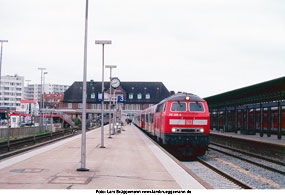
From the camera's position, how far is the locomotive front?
17.3 meters

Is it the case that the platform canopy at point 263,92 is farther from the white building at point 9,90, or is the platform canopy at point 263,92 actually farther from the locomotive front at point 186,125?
the white building at point 9,90

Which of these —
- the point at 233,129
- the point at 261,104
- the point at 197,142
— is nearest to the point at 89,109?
the point at 233,129

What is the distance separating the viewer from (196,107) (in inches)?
710

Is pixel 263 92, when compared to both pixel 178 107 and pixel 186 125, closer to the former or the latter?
pixel 178 107

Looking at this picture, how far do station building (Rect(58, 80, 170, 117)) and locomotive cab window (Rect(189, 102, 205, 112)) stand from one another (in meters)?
80.4

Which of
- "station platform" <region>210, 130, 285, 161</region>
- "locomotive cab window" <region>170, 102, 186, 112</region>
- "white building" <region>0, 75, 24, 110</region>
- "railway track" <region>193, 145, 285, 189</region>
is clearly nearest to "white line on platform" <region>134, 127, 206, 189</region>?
"railway track" <region>193, 145, 285, 189</region>

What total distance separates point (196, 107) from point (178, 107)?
3.09 feet

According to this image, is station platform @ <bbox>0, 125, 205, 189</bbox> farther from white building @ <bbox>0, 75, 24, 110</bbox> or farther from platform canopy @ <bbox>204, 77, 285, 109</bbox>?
white building @ <bbox>0, 75, 24, 110</bbox>

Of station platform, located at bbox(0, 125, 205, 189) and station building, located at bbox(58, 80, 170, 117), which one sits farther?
station building, located at bbox(58, 80, 170, 117)

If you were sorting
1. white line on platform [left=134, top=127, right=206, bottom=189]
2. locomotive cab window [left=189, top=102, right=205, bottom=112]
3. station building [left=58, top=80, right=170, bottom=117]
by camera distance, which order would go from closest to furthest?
white line on platform [left=134, top=127, right=206, bottom=189]
locomotive cab window [left=189, top=102, right=205, bottom=112]
station building [left=58, top=80, right=170, bottom=117]

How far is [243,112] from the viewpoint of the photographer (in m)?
34.8

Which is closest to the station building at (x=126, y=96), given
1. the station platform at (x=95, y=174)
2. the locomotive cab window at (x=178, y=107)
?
the locomotive cab window at (x=178, y=107)

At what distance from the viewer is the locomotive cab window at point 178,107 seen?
58.8ft

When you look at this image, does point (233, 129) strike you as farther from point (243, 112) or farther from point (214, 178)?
point (214, 178)
